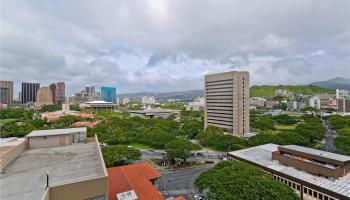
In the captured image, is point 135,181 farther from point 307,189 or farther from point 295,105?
point 295,105

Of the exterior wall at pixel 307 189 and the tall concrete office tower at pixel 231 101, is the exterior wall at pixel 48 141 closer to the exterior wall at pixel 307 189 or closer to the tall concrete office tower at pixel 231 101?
the exterior wall at pixel 307 189

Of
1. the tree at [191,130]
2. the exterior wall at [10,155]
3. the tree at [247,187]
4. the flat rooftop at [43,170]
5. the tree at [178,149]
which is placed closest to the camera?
the flat rooftop at [43,170]

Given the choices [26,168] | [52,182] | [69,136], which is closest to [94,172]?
[52,182]

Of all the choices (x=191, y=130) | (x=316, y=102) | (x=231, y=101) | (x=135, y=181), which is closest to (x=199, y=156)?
(x=191, y=130)

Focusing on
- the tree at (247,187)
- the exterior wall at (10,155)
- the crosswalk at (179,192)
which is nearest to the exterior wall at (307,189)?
the tree at (247,187)

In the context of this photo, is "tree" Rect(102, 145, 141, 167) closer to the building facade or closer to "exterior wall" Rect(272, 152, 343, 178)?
"exterior wall" Rect(272, 152, 343, 178)

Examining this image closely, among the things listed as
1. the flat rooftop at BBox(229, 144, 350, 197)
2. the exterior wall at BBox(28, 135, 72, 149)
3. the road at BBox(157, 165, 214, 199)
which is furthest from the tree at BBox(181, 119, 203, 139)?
the exterior wall at BBox(28, 135, 72, 149)

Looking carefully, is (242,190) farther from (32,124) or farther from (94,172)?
(32,124)
